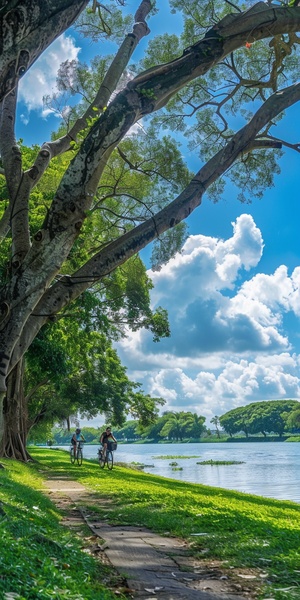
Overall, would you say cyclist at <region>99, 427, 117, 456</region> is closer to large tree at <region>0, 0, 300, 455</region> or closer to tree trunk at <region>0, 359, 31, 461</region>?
tree trunk at <region>0, 359, 31, 461</region>

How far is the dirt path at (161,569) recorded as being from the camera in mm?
4578

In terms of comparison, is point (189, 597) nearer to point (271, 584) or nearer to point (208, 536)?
point (271, 584)

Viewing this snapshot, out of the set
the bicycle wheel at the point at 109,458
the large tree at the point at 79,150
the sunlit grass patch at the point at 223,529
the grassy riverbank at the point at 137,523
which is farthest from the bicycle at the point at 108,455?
the large tree at the point at 79,150

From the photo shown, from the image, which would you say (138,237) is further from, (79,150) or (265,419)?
(265,419)

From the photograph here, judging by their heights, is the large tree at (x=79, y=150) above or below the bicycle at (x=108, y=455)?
above

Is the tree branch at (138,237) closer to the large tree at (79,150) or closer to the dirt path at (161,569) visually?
the large tree at (79,150)

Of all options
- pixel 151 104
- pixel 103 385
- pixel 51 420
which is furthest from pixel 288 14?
pixel 51 420

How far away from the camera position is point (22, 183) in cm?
811

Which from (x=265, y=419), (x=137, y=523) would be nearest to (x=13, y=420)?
(x=137, y=523)

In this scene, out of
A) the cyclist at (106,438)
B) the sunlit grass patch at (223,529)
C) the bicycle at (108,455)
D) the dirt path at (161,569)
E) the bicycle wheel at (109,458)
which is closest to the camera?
the dirt path at (161,569)

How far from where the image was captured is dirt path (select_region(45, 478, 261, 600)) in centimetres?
458

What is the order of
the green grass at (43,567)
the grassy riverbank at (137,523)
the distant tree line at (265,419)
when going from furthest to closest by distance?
1. the distant tree line at (265,419)
2. the grassy riverbank at (137,523)
3. the green grass at (43,567)

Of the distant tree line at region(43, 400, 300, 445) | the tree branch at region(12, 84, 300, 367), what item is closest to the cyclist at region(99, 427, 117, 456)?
the tree branch at region(12, 84, 300, 367)

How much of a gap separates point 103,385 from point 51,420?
745cm
